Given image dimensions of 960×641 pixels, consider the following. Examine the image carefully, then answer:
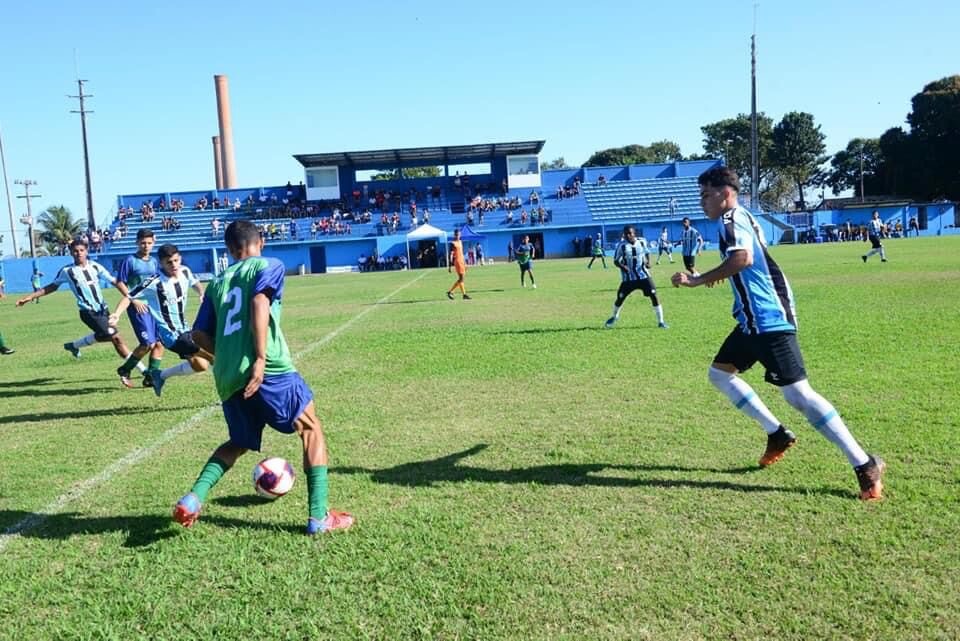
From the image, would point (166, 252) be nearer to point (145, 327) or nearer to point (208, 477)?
point (145, 327)

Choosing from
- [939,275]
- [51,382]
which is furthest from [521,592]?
[939,275]

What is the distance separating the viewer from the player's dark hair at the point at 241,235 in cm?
432

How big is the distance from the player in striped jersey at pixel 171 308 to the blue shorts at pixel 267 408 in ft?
13.3

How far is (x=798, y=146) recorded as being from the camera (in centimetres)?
8175

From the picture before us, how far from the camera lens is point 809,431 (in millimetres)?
5770

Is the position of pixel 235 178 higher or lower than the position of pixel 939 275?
higher

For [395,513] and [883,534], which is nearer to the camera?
[883,534]

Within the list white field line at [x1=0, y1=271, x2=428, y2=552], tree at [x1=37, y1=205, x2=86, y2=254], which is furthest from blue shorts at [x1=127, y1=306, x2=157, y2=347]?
tree at [x1=37, y1=205, x2=86, y2=254]

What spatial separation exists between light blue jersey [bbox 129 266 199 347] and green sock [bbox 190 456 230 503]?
14.4 ft

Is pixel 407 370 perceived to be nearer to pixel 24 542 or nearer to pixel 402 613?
pixel 24 542

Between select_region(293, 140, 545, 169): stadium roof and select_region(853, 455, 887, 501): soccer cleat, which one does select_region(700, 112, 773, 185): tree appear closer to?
select_region(293, 140, 545, 169): stadium roof

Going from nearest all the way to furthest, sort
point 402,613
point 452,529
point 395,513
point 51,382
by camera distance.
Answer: point 402,613 < point 452,529 < point 395,513 < point 51,382

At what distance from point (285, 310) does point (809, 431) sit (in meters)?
16.2

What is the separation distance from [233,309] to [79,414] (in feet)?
15.7
